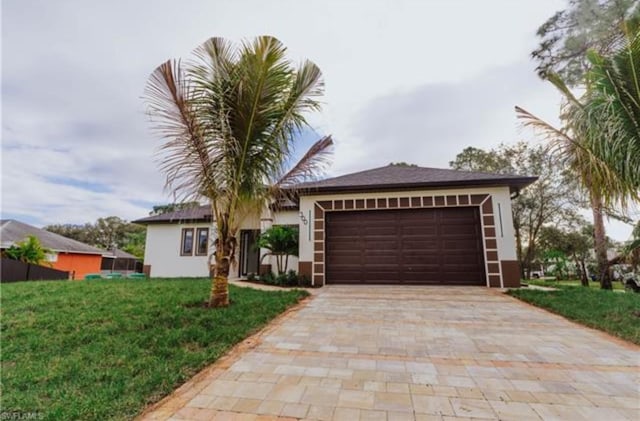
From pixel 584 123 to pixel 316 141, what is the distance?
5.02 metres

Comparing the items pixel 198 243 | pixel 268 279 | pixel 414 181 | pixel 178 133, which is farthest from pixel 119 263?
pixel 414 181

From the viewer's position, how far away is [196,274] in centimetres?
1345

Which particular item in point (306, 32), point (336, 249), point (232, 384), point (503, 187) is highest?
point (306, 32)

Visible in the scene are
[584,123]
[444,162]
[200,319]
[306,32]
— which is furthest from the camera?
[444,162]

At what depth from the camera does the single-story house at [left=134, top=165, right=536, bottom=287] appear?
8672 mm

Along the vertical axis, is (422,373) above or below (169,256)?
below

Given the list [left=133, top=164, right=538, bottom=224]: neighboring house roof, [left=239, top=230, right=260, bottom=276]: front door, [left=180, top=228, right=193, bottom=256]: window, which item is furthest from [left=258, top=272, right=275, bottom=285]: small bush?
[left=180, top=228, right=193, bottom=256]: window

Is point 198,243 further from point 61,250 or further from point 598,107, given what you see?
point 598,107

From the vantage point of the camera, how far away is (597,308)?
5.52 metres

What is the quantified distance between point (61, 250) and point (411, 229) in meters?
22.8

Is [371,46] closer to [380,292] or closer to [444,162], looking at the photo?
[380,292]

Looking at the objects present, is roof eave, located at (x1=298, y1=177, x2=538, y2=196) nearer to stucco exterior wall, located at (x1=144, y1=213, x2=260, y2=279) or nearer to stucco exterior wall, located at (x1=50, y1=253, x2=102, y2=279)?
stucco exterior wall, located at (x1=144, y1=213, x2=260, y2=279)

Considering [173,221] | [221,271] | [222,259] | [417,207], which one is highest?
[173,221]

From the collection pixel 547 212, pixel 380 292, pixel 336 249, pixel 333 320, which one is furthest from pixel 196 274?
pixel 547 212
